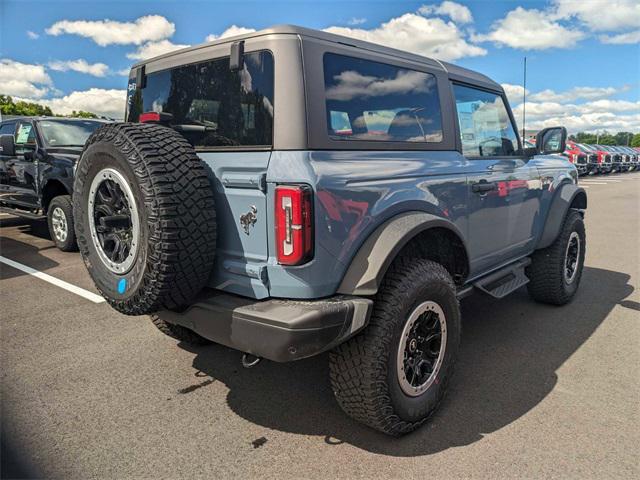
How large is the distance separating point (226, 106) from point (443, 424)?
6.83 feet

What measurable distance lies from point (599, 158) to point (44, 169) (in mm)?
26199

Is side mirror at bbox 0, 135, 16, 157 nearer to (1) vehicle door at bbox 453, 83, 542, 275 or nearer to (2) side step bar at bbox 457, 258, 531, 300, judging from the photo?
(1) vehicle door at bbox 453, 83, 542, 275

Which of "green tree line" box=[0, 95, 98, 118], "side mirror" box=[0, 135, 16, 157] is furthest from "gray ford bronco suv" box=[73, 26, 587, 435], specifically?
"green tree line" box=[0, 95, 98, 118]

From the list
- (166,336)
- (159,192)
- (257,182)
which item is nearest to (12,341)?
(166,336)

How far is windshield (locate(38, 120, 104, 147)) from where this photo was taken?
6926 millimetres

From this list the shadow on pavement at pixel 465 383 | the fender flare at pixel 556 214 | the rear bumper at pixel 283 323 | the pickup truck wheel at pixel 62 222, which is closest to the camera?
the rear bumper at pixel 283 323

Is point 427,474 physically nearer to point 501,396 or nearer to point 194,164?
point 501,396

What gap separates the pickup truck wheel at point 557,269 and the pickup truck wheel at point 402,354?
6.86 feet

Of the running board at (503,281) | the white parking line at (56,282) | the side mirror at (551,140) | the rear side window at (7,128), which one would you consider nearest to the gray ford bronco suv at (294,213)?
the running board at (503,281)

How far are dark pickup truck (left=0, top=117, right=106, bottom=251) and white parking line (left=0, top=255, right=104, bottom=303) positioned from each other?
70cm

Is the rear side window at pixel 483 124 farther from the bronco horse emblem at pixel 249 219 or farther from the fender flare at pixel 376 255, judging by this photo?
the bronco horse emblem at pixel 249 219

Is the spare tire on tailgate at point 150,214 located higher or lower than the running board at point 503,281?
higher

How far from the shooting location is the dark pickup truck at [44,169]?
6.47 m

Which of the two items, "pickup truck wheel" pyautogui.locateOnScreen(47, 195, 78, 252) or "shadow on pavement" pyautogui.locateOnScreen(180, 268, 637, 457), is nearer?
"shadow on pavement" pyautogui.locateOnScreen(180, 268, 637, 457)
